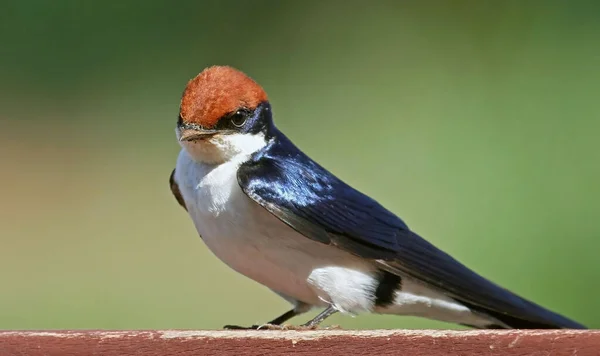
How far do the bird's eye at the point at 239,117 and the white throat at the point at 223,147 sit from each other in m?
0.02

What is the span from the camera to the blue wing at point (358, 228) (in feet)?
6.66

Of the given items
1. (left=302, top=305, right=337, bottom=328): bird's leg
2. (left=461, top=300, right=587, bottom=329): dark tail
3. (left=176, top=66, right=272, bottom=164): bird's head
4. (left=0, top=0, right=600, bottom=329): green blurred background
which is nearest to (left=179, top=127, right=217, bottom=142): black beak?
(left=176, top=66, right=272, bottom=164): bird's head

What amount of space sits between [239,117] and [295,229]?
190 mm

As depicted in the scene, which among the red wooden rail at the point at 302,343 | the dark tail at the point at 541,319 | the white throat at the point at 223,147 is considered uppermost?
the white throat at the point at 223,147

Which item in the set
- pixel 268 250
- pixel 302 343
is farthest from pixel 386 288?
pixel 302 343

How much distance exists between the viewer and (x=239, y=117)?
206 cm

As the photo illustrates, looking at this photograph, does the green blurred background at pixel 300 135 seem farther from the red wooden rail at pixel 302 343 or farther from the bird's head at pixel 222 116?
the red wooden rail at pixel 302 343

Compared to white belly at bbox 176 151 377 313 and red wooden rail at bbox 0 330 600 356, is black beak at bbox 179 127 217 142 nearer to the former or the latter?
white belly at bbox 176 151 377 313

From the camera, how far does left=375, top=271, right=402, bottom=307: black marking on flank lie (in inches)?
83.2

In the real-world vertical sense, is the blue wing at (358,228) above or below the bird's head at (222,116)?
below

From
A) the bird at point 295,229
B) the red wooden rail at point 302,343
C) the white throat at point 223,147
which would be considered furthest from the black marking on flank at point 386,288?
the red wooden rail at point 302,343

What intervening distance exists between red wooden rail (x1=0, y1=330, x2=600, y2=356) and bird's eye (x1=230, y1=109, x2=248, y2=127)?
442 millimetres

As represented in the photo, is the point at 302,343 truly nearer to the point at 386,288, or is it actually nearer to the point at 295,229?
the point at 295,229

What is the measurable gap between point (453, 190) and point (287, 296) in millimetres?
1226
